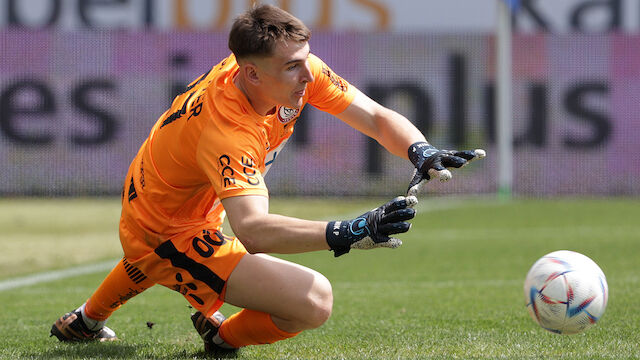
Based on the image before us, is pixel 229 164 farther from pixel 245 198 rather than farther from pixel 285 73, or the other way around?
pixel 285 73

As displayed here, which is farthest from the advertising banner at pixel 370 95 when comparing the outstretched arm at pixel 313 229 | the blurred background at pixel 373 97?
the outstretched arm at pixel 313 229

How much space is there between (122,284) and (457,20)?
21.1 meters

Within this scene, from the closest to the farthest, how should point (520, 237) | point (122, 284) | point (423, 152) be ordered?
point (423, 152)
point (122, 284)
point (520, 237)

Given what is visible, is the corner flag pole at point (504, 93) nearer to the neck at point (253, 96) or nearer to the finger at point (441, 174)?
the finger at point (441, 174)

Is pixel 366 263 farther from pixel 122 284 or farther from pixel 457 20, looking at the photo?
pixel 457 20

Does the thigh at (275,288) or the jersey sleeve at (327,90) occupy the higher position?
Result: the jersey sleeve at (327,90)

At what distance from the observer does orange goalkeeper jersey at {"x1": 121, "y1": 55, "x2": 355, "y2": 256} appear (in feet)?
14.3

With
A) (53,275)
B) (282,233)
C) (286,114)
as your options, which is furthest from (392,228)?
(53,275)

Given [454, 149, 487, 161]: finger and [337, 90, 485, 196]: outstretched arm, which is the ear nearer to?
[337, 90, 485, 196]: outstretched arm

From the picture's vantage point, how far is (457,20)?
2523 cm

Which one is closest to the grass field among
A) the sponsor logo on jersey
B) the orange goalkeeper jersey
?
the orange goalkeeper jersey

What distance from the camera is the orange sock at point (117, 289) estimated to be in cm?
520

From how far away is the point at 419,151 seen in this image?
4.88 m

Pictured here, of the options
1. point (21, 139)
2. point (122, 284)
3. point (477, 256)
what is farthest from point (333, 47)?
point (122, 284)
